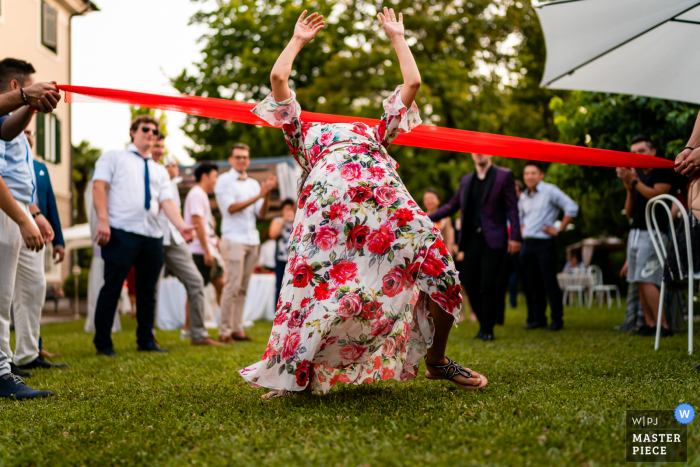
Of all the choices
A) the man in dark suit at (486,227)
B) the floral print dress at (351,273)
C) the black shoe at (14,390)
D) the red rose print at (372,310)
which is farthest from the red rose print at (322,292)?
the man in dark suit at (486,227)

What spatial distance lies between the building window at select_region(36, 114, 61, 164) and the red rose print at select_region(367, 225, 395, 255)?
59.0 ft

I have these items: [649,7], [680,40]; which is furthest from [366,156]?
[680,40]

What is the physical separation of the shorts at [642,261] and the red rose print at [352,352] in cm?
443

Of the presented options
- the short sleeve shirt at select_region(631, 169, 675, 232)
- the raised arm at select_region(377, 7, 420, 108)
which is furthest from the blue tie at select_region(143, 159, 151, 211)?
the short sleeve shirt at select_region(631, 169, 675, 232)

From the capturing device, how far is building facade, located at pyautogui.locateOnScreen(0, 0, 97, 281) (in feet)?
57.5

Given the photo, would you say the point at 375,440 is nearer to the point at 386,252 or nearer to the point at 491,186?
the point at 386,252

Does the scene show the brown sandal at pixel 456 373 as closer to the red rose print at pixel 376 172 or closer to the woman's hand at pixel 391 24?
the red rose print at pixel 376 172

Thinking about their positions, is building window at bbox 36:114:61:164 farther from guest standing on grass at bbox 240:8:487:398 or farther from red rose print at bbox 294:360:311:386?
red rose print at bbox 294:360:311:386

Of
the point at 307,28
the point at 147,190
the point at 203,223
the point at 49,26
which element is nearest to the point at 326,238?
the point at 307,28

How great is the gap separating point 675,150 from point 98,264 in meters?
8.94

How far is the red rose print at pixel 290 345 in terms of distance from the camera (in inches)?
120

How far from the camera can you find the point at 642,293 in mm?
6605

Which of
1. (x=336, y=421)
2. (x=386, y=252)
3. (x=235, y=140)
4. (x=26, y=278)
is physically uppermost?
(x=235, y=140)

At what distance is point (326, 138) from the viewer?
3432 millimetres
